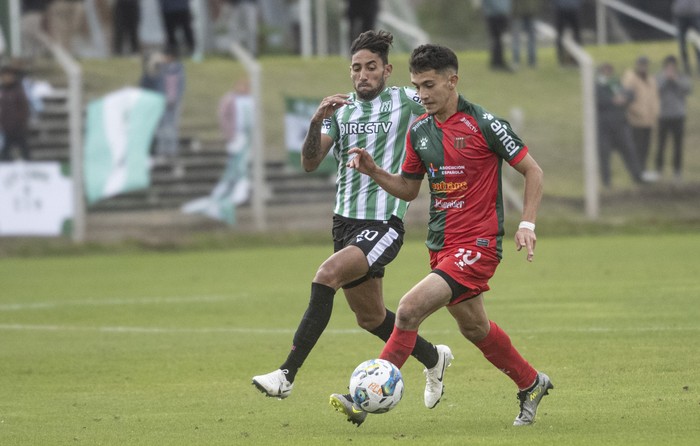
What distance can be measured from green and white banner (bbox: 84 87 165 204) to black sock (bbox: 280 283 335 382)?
1573 centimetres

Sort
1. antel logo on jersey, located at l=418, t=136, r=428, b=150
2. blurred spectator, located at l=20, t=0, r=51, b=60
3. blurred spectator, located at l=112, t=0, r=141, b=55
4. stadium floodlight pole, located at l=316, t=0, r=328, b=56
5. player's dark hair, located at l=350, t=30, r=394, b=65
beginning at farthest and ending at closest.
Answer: stadium floodlight pole, located at l=316, t=0, r=328, b=56
blurred spectator, located at l=112, t=0, r=141, b=55
blurred spectator, located at l=20, t=0, r=51, b=60
player's dark hair, located at l=350, t=30, r=394, b=65
antel logo on jersey, located at l=418, t=136, r=428, b=150

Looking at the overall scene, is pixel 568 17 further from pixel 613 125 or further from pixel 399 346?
pixel 399 346

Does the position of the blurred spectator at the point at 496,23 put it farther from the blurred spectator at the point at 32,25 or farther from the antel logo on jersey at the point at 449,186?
the antel logo on jersey at the point at 449,186

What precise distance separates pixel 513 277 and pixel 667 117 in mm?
9328

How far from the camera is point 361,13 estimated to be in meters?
28.5

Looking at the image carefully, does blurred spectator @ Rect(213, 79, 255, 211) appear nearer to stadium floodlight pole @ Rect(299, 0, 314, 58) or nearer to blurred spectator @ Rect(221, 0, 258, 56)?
blurred spectator @ Rect(221, 0, 258, 56)

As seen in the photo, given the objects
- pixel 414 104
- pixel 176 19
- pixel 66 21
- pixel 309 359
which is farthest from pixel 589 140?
pixel 414 104

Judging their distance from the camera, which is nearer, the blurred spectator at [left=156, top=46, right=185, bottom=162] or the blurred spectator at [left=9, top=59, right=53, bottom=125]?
the blurred spectator at [left=9, top=59, right=53, bottom=125]

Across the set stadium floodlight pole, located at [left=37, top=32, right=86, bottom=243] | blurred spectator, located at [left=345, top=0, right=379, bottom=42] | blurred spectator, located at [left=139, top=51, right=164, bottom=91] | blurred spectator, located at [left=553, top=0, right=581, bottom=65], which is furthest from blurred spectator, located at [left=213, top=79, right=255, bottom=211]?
blurred spectator, located at [left=553, top=0, right=581, bottom=65]

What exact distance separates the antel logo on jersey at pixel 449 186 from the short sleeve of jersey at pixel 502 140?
0.27 metres

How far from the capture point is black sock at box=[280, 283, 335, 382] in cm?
827

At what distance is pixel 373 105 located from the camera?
896 centimetres

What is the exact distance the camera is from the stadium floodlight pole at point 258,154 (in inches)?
960

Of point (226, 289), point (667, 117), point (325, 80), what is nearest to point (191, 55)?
point (325, 80)
